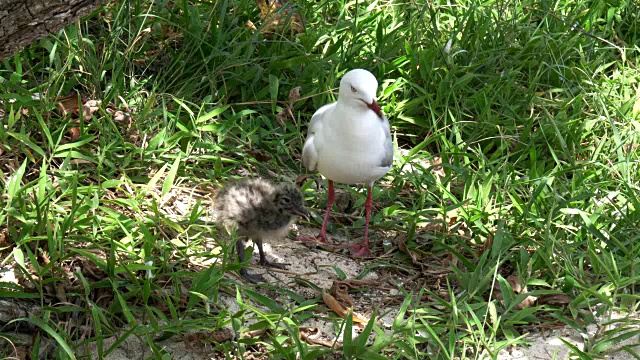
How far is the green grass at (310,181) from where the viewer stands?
434cm

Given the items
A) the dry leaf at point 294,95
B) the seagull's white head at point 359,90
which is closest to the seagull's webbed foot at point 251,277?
the seagull's white head at point 359,90

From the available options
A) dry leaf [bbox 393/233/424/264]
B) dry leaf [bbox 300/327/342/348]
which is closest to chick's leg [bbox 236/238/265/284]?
dry leaf [bbox 300/327/342/348]

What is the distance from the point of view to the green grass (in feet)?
14.2

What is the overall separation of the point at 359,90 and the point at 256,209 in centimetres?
90

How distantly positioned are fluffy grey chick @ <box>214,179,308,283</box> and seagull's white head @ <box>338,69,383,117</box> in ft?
2.05

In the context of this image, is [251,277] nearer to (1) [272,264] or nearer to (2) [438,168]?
(1) [272,264]

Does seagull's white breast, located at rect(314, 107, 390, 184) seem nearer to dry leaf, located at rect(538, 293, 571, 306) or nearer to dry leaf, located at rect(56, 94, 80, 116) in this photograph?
dry leaf, located at rect(538, 293, 571, 306)

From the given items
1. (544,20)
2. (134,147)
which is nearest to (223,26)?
(134,147)

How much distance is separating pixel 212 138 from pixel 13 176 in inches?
55.4

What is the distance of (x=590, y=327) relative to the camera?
458cm

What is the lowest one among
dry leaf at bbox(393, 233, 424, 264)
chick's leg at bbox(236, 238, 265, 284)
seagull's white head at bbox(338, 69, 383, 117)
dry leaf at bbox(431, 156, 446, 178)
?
dry leaf at bbox(393, 233, 424, 264)

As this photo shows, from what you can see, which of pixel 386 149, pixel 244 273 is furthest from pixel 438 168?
pixel 244 273

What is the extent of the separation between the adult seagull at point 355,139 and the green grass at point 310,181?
1.41 ft

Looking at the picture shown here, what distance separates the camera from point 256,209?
4.83m
